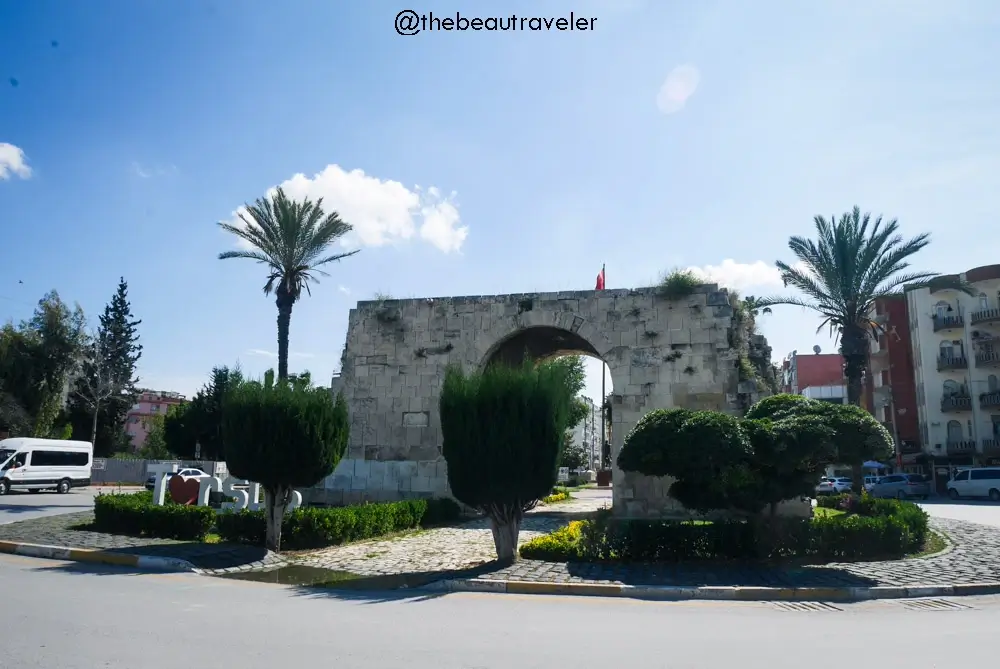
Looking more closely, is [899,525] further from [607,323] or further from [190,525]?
[190,525]

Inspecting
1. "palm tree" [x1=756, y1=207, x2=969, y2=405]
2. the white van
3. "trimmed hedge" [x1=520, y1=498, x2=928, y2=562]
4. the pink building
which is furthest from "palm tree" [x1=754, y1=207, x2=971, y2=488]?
the pink building

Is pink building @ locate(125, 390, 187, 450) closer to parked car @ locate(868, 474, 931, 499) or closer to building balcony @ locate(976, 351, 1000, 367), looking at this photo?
parked car @ locate(868, 474, 931, 499)

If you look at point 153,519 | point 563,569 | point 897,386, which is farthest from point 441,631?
point 897,386

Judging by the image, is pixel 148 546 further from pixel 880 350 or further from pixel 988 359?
pixel 880 350

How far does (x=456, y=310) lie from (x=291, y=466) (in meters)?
9.31

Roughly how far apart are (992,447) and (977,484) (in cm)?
823

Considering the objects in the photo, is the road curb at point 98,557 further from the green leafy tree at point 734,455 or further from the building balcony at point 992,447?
the building balcony at point 992,447

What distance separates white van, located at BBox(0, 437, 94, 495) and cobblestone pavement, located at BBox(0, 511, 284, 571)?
55.6 ft

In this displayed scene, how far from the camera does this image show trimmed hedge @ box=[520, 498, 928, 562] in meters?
12.3

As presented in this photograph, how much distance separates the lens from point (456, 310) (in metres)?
21.4

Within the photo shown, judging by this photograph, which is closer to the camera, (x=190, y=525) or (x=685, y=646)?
(x=685, y=646)

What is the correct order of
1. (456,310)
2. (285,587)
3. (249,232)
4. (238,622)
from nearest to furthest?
(238,622), (285,587), (456,310), (249,232)

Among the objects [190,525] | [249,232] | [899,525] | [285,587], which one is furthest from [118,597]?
[249,232]

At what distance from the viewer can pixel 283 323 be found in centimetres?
2622
